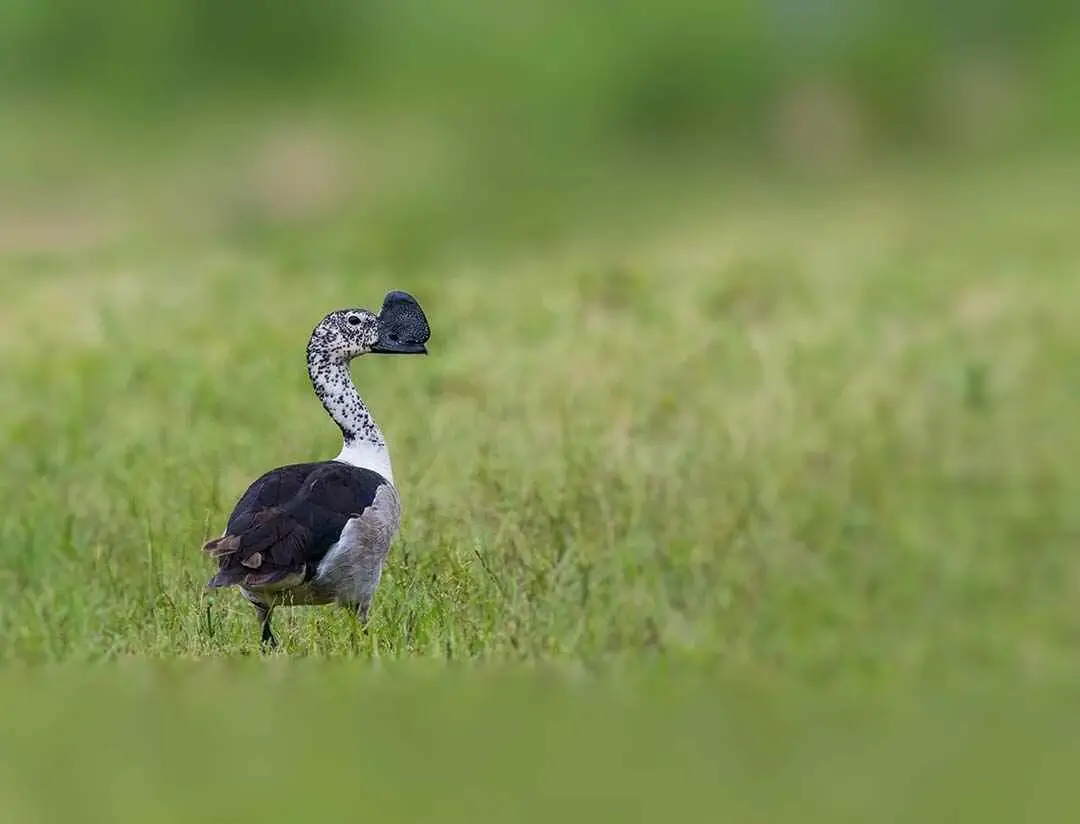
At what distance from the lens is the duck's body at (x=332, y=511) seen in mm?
6887

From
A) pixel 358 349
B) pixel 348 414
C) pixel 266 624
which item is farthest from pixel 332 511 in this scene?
pixel 358 349

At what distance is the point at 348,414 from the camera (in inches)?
306

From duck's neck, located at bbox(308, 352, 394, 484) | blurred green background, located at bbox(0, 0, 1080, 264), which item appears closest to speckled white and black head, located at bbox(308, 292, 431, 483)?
duck's neck, located at bbox(308, 352, 394, 484)

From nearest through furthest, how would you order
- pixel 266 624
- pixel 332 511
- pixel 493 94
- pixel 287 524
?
pixel 287 524 → pixel 332 511 → pixel 266 624 → pixel 493 94

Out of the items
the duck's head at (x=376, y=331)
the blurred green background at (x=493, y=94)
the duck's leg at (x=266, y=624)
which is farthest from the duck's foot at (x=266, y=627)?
the blurred green background at (x=493, y=94)

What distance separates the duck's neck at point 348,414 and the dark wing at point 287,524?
0.40m

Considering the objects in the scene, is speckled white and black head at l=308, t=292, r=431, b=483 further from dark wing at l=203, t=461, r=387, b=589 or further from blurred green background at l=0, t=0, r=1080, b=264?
blurred green background at l=0, t=0, r=1080, b=264

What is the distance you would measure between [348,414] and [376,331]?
322 mm

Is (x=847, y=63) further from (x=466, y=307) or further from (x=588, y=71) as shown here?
(x=466, y=307)

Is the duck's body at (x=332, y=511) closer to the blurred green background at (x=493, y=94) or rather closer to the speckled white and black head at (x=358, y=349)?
the speckled white and black head at (x=358, y=349)

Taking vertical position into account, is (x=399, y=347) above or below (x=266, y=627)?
above

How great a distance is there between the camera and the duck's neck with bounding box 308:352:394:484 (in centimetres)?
777

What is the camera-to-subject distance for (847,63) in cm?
2381

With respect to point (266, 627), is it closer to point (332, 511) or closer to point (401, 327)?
point (332, 511)
